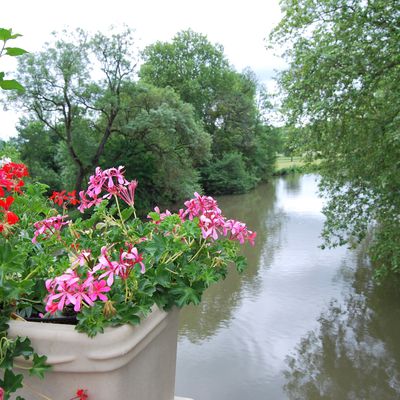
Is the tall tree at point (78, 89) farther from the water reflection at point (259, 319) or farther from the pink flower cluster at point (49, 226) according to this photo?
the pink flower cluster at point (49, 226)

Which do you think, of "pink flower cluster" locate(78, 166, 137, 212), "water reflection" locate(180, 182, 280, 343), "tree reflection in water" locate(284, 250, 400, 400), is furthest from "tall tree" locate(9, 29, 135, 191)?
"pink flower cluster" locate(78, 166, 137, 212)

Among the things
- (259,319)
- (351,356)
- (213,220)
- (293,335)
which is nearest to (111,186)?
(213,220)

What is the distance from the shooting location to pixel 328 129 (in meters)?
5.29

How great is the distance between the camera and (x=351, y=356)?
15.3 feet

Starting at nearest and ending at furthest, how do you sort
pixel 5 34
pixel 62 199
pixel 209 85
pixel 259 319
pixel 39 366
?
pixel 39 366
pixel 5 34
pixel 62 199
pixel 259 319
pixel 209 85

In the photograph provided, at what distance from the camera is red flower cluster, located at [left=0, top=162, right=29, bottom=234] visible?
0.93 meters

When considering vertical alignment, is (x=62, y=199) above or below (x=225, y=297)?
above

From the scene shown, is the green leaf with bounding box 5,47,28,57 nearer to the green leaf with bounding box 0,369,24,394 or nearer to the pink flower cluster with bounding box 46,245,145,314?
the pink flower cluster with bounding box 46,245,145,314

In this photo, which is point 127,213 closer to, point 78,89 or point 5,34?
point 5,34

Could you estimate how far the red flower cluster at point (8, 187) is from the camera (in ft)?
3.04

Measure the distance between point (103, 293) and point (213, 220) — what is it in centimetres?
33

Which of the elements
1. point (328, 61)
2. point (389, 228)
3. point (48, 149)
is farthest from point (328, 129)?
point (48, 149)

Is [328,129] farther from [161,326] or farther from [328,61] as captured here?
[161,326]

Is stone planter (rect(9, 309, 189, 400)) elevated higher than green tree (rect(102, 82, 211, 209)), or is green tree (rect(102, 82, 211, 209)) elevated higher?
green tree (rect(102, 82, 211, 209))
